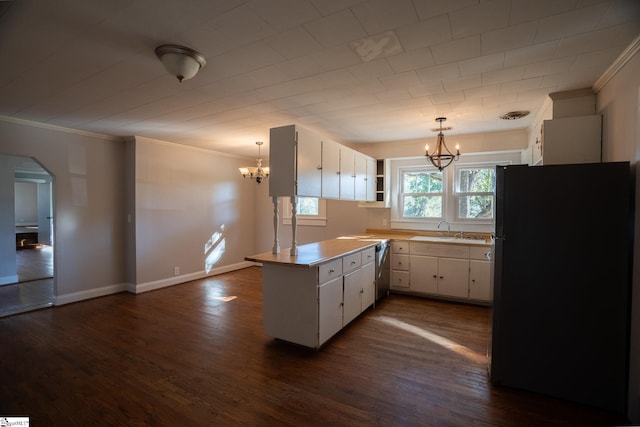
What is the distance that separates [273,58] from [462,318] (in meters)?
3.54

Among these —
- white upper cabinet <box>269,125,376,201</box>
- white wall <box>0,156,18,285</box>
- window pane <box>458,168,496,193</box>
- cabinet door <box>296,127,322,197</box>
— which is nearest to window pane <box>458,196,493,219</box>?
window pane <box>458,168,496,193</box>

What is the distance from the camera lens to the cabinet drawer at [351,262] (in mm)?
3227

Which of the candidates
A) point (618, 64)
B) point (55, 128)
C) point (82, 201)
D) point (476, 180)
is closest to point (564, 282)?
point (618, 64)

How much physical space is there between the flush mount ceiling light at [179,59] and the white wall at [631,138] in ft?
9.70

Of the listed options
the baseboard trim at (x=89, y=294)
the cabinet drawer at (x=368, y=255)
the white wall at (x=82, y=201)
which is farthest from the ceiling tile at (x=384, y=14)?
the baseboard trim at (x=89, y=294)

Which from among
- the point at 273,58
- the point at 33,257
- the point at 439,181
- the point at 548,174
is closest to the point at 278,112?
the point at 273,58

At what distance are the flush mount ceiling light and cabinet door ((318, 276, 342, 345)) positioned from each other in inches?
80.5

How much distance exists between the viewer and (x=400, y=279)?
4.55m

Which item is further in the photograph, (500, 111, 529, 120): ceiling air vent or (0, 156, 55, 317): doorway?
(0, 156, 55, 317): doorway

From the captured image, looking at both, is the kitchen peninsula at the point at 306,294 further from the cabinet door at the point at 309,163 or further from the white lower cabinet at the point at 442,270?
the white lower cabinet at the point at 442,270

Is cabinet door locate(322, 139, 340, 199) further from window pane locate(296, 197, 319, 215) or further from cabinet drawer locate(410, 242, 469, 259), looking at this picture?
window pane locate(296, 197, 319, 215)

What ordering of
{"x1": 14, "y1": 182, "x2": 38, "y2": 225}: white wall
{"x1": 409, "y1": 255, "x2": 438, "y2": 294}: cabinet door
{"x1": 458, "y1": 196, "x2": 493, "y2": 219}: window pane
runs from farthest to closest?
{"x1": 14, "y1": 182, "x2": 38, "y2": 225}: white wall
{"x1": 458, "y1": 196, "x2": 493, "y2": 219}: window pane
{"x1": 409, "y1": 255, "x2": 438, "y2": 294}: cabinet door

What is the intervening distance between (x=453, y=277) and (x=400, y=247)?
0.83m

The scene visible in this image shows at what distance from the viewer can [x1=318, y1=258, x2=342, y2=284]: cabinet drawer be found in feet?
9.12
